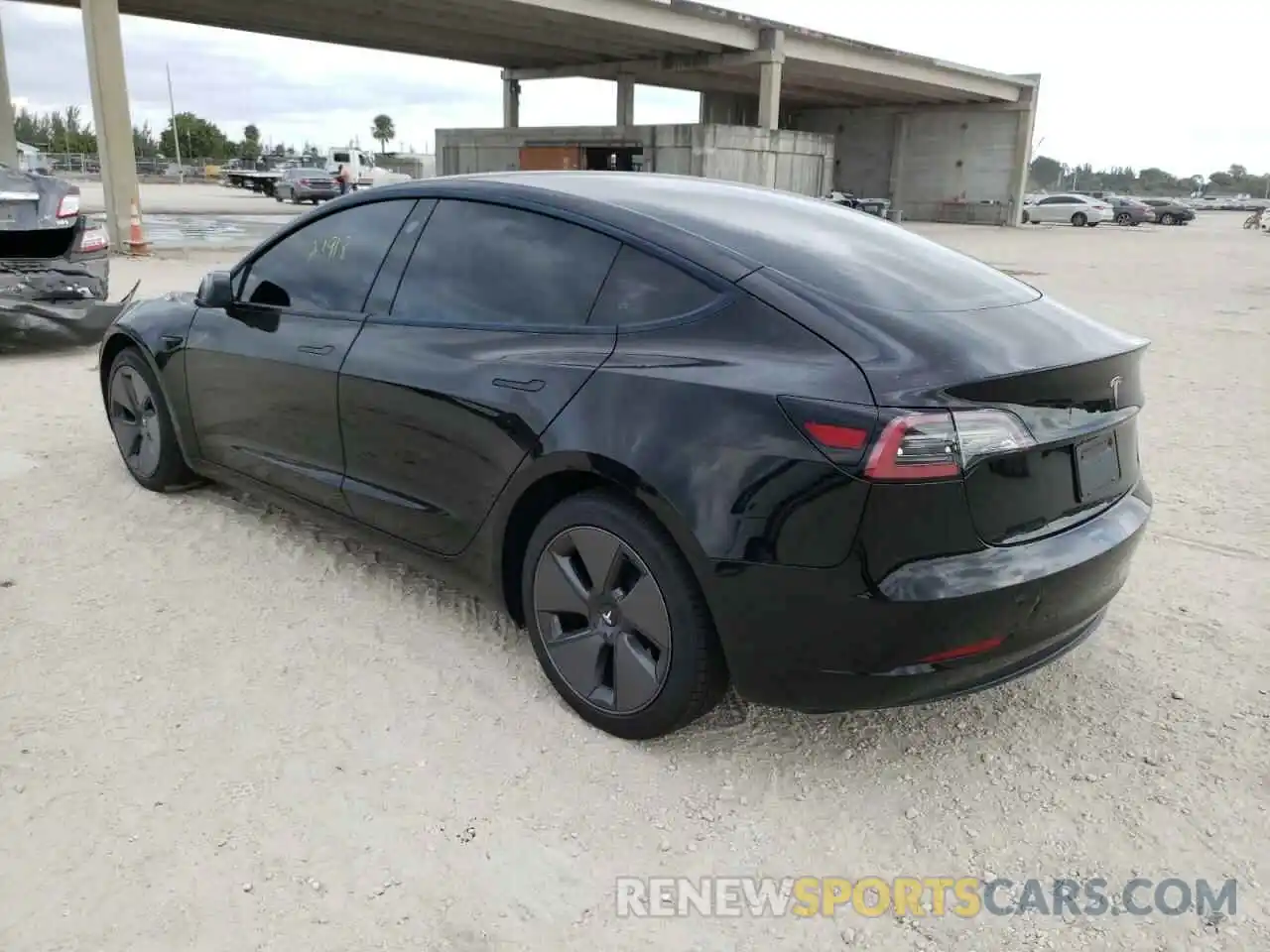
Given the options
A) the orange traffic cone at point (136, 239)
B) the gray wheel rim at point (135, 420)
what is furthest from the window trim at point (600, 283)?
the orange traffic cone at point (136, 239)

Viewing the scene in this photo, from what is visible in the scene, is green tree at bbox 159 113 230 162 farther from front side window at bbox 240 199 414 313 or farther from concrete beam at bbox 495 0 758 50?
front side window at bbox 240 199 414 313

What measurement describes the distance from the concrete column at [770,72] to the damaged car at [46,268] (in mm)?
27118

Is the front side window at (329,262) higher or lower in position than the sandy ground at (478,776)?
higher

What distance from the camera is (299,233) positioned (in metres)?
3.85

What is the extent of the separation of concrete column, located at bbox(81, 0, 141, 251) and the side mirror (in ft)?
48.4

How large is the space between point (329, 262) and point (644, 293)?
154cm

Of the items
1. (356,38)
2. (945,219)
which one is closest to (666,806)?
(356,38)

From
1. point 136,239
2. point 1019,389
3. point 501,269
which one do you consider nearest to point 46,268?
point 501,269

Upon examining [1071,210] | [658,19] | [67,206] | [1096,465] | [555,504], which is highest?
[658,19]

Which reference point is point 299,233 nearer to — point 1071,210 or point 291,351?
point 291,351

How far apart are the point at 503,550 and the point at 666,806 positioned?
3.01 ft

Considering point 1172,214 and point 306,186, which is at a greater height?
point 306,186

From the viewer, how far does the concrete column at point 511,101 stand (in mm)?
38594

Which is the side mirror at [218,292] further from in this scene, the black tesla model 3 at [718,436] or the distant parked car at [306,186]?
the distant parked car at [306,186]
